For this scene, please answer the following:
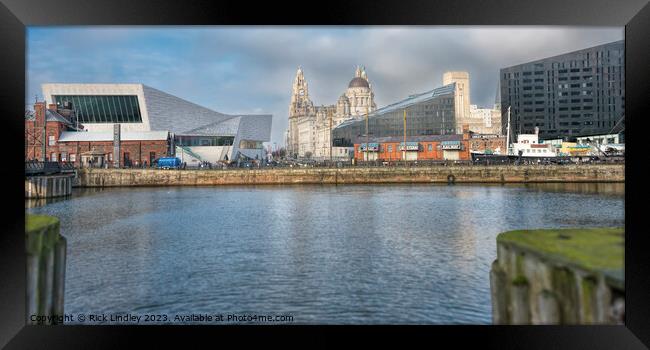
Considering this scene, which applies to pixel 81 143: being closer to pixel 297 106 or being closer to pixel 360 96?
pixel 360 96

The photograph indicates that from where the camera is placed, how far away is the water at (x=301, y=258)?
1007 cm

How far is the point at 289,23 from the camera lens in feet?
25.5

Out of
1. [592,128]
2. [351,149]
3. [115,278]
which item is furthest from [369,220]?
[592,128]

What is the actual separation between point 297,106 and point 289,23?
15508 centimetres

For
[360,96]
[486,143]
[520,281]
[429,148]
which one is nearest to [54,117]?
[429,148]

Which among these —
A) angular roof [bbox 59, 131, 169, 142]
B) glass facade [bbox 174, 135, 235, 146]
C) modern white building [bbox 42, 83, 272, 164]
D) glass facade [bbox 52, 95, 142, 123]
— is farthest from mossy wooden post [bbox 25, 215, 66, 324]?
glass facade [bbox 52, 95, 142, 123]

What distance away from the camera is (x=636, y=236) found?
7414mm

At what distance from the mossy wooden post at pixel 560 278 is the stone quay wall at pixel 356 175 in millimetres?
43908

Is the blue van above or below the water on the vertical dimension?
above

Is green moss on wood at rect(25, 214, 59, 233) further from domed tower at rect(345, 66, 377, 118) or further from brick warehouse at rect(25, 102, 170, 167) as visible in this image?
domed tower at rect(345, 66, 377, 118)

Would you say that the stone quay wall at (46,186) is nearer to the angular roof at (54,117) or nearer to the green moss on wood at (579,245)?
the angular roof at (54,117)

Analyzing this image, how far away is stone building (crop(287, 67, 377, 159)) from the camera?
121 meters

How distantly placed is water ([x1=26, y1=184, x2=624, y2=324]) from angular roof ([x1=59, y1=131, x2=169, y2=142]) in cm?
3117

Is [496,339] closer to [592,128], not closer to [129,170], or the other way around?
[129,170]
